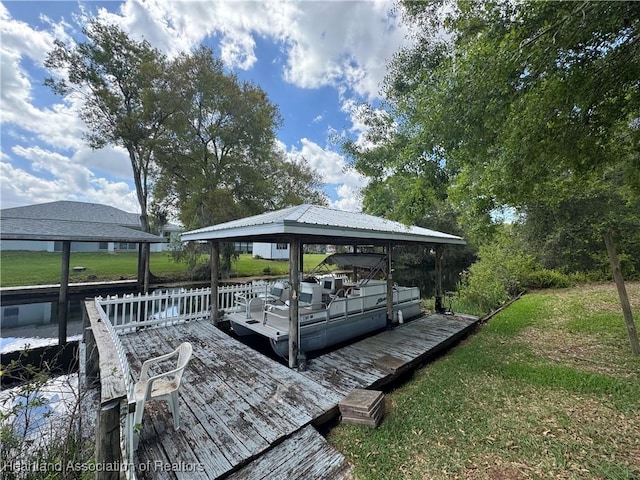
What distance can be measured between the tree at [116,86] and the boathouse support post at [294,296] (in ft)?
43.3

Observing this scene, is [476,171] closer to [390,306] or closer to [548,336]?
[390,306]

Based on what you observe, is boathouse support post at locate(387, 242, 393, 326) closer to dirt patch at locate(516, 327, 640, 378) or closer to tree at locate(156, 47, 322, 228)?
dirt patch at locate(516, 327, 640, 378)

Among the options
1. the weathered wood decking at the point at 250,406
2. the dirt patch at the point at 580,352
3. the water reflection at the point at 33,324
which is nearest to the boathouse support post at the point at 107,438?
the weathered wood decking at the point at 250,406

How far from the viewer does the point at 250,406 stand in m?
3.61

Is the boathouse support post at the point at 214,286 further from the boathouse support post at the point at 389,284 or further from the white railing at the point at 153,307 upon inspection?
the boathouse support post at the point at 389,284

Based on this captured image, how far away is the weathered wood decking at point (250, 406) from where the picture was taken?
107 inches

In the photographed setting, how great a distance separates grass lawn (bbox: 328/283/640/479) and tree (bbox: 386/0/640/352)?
314cm

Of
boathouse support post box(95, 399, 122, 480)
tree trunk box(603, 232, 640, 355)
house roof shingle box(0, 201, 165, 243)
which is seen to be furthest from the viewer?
house roof shingle box(0, 201, 165, 243)

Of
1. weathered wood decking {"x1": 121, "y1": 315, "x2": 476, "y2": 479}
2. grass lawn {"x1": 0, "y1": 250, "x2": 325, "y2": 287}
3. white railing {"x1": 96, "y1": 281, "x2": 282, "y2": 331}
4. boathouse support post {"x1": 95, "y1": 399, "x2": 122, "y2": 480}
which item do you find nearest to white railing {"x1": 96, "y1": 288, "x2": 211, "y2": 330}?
white railing {"x1": 96, "y1": 281, "x2": 282, "y2": 331}

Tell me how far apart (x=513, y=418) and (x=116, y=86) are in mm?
22838

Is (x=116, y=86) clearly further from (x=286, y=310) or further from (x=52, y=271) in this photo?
(x=286, y=310)

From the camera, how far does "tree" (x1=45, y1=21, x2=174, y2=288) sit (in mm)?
15133

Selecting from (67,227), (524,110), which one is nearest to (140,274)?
(67,227)

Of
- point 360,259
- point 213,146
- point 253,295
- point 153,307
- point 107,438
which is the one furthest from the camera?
point 213,146
